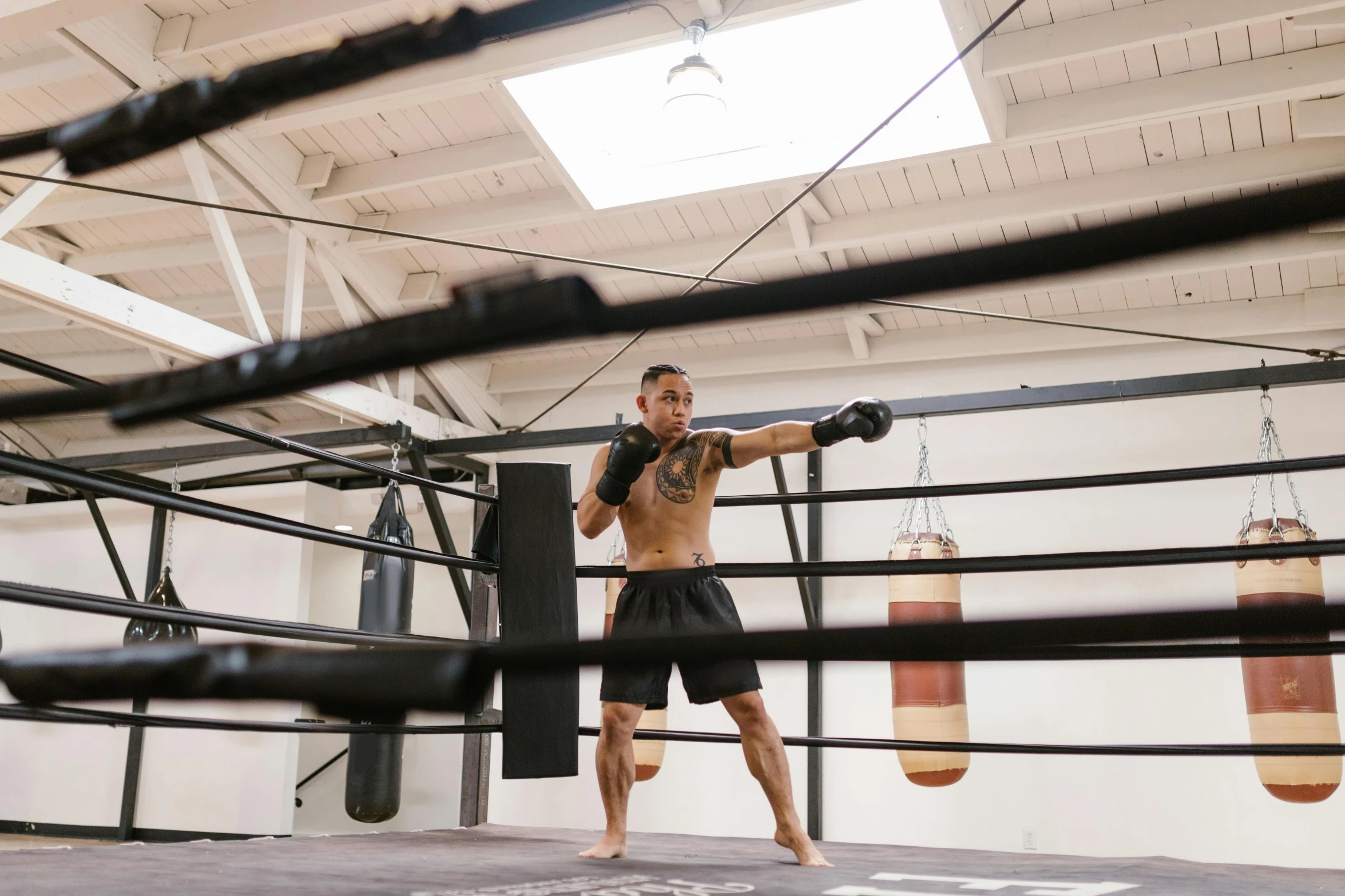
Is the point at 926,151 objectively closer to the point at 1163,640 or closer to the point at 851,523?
the point at 851,523

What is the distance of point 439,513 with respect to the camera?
17.6 ft

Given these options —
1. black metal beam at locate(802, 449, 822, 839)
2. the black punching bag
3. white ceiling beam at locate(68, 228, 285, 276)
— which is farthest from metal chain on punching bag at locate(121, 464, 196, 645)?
black metal beam at locate(802, 449, 822, 839)

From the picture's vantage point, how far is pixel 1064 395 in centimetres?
436

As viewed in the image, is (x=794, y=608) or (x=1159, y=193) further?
(x=794, y=608)

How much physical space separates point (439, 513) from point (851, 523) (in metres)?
2.12

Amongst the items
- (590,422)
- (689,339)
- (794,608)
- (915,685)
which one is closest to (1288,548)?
(915,685)

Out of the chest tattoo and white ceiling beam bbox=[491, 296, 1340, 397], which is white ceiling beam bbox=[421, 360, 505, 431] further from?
the chest tattoo

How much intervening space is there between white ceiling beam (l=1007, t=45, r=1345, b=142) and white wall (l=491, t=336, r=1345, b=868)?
1.67m

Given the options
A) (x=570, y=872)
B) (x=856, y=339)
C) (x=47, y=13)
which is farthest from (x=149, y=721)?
(x=856, y=339)

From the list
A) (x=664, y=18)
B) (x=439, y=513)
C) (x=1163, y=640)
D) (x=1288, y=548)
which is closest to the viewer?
(x=1163, y=640)

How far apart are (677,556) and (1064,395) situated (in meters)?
2.65

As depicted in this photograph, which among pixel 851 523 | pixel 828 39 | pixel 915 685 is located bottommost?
pixel 915 685

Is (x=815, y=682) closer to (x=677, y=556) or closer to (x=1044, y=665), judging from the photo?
(x=1044, y=665)

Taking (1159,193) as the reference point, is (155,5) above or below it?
above
